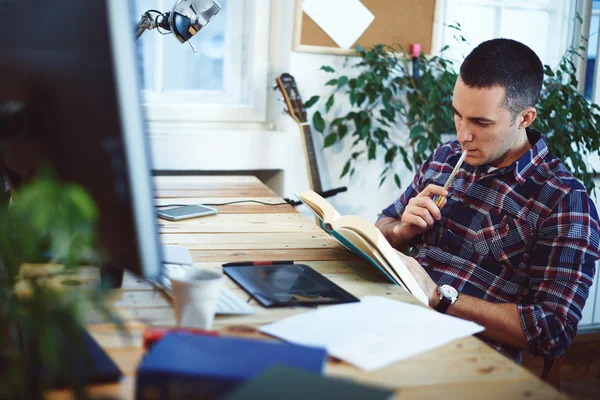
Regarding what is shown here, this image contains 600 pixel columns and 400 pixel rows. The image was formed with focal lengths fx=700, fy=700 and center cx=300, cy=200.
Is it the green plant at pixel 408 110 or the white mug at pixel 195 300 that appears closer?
the white mug at pixel 195 300

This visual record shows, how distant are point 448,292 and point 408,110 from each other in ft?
4.58

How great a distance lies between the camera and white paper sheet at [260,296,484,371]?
865 mm

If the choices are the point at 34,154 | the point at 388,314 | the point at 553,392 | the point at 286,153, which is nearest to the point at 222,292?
the point at 388,314

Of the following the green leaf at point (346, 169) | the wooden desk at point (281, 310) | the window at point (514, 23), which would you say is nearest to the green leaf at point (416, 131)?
the green leaf at point (346, 169)

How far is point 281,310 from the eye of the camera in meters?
1.04

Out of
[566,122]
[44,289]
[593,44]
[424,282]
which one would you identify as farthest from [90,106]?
[593,44]

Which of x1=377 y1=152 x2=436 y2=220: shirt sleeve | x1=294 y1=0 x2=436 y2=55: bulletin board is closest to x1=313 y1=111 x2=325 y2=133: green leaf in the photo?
x1=294 y1=0 x2=436 y2=55: bulletin board

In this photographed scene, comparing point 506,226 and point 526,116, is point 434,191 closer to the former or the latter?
point 506,226

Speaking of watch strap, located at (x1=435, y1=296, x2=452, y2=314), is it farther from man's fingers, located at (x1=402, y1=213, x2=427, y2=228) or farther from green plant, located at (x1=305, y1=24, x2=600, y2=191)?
green plant, located at (x1=305, y1=24, x2=600, y2=191)

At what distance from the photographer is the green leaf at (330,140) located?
8.51ft

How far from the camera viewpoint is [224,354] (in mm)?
688

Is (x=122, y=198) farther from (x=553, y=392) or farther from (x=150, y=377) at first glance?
(x=553, y=392)

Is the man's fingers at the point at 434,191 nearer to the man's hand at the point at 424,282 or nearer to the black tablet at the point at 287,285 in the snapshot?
the man's hand at the point at 424,282

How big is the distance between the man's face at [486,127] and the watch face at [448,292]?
0.32m
